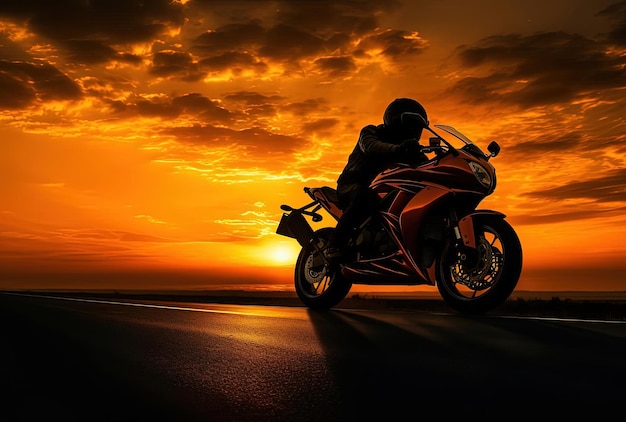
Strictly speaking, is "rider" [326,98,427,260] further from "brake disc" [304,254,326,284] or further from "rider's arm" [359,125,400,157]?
"brake disc" [304,254,326,284]

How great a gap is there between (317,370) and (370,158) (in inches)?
188

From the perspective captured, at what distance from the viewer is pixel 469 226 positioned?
707cm

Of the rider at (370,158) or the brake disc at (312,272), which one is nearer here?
the rider at (370,158)

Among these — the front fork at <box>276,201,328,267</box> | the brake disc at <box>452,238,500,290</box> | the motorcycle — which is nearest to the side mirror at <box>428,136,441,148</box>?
Result: the motorcycle

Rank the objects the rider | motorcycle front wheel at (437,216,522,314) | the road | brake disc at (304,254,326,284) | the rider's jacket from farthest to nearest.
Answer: brake disc at (304,254,326,284) → the rider → the rider's jacket → motorcycle front wheel at (437,216,522,314) → the road

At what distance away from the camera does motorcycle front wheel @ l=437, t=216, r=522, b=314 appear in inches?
268

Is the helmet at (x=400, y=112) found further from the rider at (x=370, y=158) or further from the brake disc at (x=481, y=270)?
the brake disc at (x=481, y=270)

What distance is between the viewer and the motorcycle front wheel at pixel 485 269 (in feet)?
22.3

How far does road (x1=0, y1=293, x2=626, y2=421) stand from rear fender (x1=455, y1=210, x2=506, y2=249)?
72 centimetres

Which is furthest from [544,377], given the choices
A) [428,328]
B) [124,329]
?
[124,329]

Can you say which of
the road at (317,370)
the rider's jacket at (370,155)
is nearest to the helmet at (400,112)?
the rider's jacket at (370,155)

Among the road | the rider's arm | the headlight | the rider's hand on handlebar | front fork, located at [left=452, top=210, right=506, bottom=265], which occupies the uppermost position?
the rider's arm

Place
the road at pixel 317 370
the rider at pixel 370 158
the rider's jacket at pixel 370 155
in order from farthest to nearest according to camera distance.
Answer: the rider at pixel 370 158 < the rider's jacket at pixel 370 155 < the road at pixel 317 370

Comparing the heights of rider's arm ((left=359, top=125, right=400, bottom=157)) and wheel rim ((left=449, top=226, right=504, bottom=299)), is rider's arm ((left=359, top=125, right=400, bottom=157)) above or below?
above
